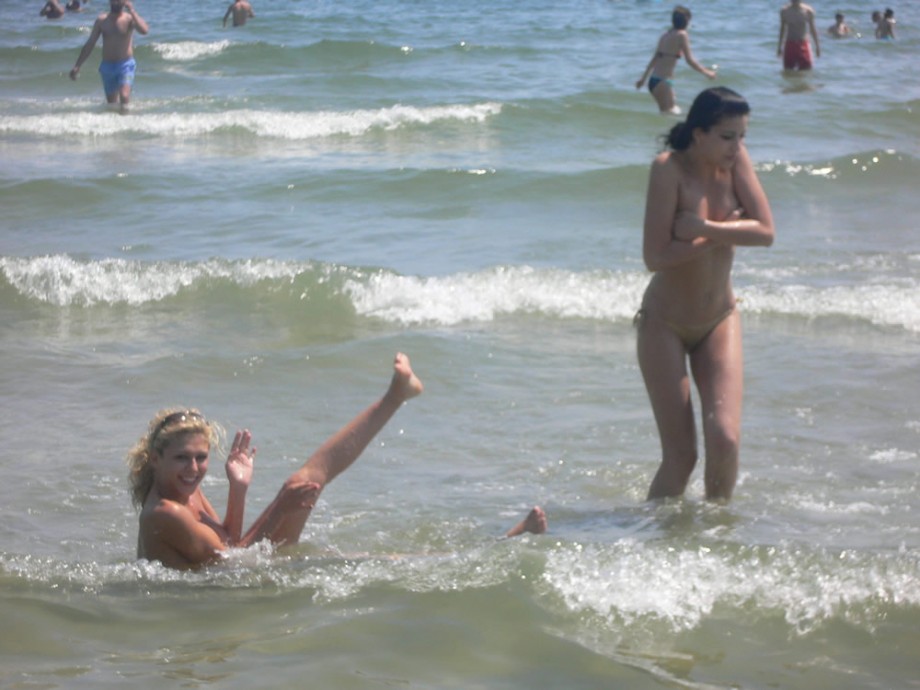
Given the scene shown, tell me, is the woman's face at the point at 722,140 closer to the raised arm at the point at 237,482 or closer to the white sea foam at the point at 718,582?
the white sea foam at the point at 718,582

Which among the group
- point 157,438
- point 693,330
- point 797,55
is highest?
point 797,55

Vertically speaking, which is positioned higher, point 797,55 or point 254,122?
point 797,55

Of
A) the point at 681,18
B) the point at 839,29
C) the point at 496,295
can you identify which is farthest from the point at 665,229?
the point at 839,29

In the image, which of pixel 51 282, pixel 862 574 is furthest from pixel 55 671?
pixel 51 282

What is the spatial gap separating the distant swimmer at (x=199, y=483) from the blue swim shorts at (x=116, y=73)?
15.0 m

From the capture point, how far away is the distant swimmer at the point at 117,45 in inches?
717

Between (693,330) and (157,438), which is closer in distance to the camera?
(157,438)

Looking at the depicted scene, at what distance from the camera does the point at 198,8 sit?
118ft

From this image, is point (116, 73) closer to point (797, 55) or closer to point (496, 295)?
point (797, 55)

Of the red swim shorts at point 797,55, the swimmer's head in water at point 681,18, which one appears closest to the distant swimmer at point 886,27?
the red swim shorts at point 797,55

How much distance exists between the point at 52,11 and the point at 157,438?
2970 centimetres

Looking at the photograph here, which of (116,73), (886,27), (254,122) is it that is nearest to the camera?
(254,122)

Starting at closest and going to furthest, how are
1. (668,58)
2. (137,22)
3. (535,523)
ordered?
(535,523), (137,22), (668,58)

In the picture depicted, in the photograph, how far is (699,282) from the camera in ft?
18.8
